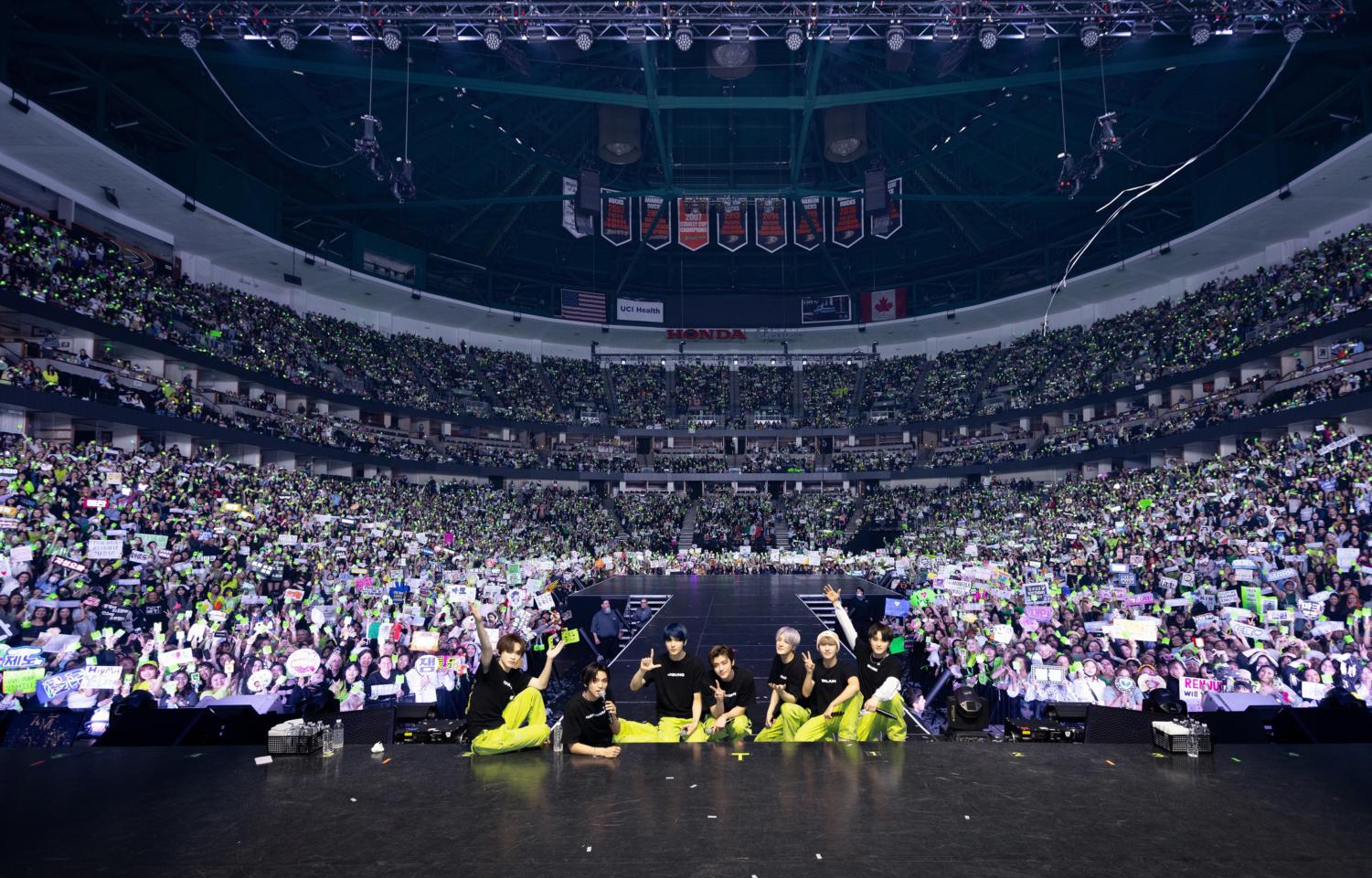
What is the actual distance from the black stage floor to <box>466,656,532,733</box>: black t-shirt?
5072 mm

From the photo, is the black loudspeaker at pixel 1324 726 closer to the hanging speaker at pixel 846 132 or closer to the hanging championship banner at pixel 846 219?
the hanging speaker at pixel 846 132

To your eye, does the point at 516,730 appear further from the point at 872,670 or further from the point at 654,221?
the point at 654,221

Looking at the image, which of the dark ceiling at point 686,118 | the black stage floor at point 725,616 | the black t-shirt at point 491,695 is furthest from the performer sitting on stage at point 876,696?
the dark ceiling at point 686,118

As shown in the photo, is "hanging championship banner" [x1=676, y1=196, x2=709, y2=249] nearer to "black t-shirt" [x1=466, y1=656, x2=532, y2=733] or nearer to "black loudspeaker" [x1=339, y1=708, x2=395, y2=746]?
"black loudspeaker" [x1=339, y1=708, x2=395, y2=746]

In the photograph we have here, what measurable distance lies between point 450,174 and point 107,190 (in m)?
16.5

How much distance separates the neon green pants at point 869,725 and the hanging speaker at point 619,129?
34.6 meters

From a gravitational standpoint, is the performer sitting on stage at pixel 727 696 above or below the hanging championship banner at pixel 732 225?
below

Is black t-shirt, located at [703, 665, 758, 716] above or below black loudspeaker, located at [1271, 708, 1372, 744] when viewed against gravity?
above

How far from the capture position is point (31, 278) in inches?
1049

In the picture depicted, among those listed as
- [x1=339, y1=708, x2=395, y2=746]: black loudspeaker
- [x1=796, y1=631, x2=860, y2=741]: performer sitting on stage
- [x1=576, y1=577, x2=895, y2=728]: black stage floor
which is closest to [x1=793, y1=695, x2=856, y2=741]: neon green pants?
[x1=796, y1=631, x2=860, y2=741]: performer sitting on stage

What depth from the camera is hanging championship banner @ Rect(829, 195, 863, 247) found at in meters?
45.0

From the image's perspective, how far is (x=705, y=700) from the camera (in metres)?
7.73

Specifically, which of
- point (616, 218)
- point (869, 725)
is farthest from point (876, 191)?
point (869, 725)

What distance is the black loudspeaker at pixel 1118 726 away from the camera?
7.62 metres
